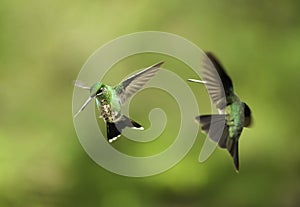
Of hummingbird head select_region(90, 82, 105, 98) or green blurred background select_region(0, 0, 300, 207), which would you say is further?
green blurred background select_region(0, 0, 300, 207)

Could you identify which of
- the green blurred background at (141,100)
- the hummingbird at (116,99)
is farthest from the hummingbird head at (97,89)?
the green blurred background at (141,100)

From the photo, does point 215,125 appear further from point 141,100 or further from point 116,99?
point 141,100

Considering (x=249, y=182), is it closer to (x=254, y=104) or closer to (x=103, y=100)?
(x=254, y=104)

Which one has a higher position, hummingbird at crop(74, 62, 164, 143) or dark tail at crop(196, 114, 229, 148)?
hummingbird at crop(74, 62, 164, 143)

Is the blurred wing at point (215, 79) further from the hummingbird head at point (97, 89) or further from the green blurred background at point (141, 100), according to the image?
the green blurred background at point (141, 100)

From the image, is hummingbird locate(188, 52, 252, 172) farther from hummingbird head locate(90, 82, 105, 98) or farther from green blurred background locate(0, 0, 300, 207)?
green blurred background locate(0, 0, 300, 207)

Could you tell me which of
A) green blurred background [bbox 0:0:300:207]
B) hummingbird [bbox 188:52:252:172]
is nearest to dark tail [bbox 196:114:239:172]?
hummingbird [bbox 188:52:252:172]
